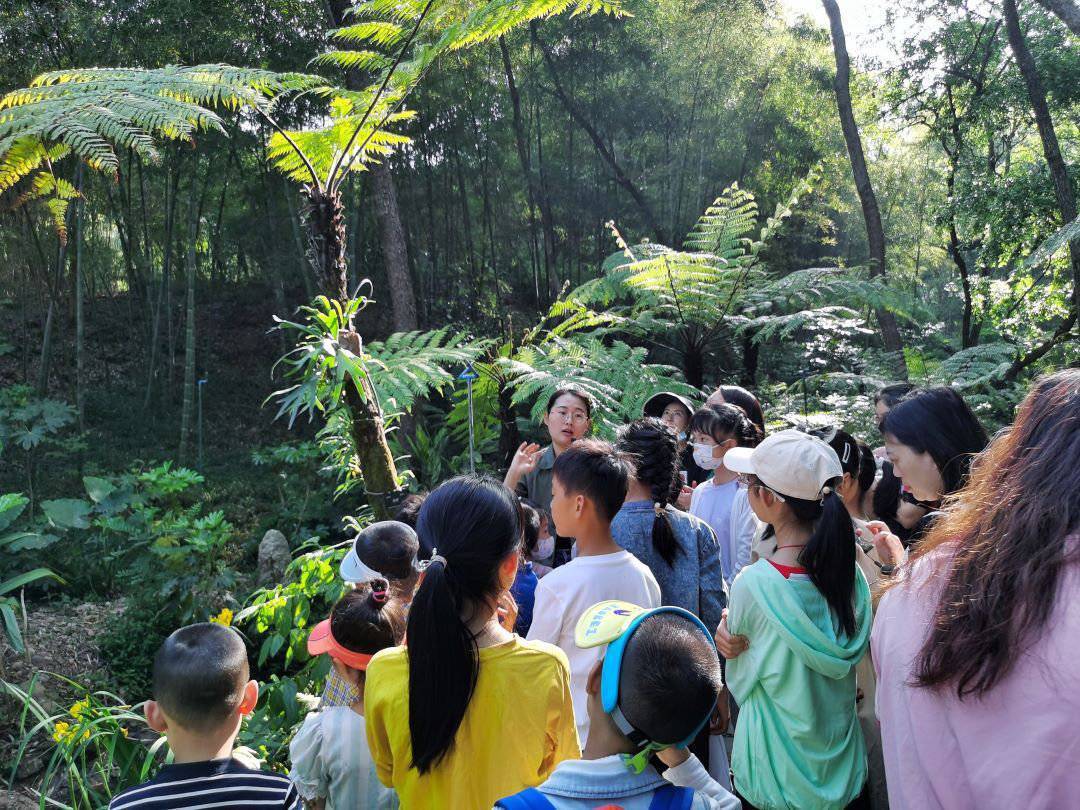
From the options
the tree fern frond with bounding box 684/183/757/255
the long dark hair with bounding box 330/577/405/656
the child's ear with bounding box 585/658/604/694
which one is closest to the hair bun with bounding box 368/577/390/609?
the long dark hair with bounding box 330/577/405/656

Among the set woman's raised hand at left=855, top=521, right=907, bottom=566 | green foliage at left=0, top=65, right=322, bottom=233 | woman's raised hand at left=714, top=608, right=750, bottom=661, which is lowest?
woman's raised hand at left=714, top=608, right=750, bottom=661

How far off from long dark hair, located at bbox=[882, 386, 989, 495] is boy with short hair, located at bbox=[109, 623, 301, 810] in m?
1.61

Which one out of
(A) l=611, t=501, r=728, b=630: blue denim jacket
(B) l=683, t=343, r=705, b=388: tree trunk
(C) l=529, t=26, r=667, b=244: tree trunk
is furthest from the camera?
(C) l=529, t=26, r=667, b=244: tree trunk

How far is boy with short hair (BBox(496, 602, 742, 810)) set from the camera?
108 centimetres

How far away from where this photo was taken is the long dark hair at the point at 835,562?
5.50ft

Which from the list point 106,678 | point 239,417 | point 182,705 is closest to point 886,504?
point 182,705

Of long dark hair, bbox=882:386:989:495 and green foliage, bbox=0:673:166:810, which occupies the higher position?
long dark hair, bbox=882:386:989:495

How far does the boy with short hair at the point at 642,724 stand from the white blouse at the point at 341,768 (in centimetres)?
71

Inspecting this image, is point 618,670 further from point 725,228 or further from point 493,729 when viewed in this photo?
point 725,228

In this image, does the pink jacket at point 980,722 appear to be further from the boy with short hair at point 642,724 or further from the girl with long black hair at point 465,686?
the girl with long black hair at point 465,686

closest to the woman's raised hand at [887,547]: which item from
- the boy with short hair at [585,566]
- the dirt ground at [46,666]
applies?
the boy with short hair at [585,566]

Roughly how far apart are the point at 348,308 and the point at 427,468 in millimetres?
2911

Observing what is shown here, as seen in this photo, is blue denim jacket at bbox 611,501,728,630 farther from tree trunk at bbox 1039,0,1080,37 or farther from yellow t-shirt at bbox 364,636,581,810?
tree trunk at bbox 1039,0,1080,37

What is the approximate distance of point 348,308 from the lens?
112 inches
